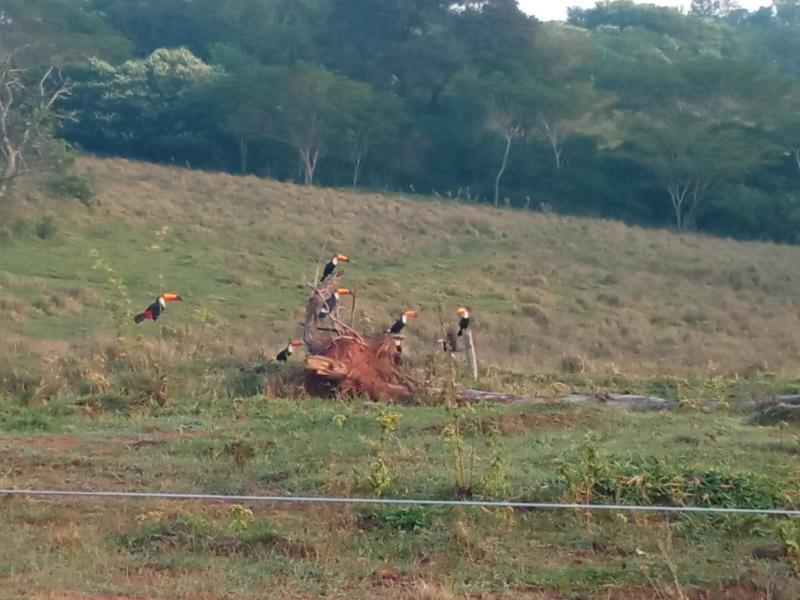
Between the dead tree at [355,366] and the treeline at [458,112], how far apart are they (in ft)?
85.3

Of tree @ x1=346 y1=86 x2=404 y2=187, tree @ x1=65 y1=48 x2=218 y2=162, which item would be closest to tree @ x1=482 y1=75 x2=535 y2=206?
tree @ x1=346 y1=86 x2=404 y2=187

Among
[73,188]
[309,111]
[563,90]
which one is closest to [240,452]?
[73,188]

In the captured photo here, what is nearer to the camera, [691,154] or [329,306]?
[329,306]

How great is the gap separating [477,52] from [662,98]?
7.02 metres

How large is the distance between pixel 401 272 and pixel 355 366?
13040 millimetres

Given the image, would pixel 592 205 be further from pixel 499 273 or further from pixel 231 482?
pixel 231 482

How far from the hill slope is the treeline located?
5.81m

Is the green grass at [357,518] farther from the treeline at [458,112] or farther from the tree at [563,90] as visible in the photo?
the tree at [563,90]

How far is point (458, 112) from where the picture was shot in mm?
42688

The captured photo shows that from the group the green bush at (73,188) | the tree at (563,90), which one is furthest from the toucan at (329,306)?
the tree at (563,90)

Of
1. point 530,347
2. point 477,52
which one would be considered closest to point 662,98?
point 477,52

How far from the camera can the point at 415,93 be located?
4559 cm

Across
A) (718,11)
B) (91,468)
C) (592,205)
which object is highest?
(718,11)

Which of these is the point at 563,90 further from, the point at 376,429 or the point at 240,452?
the point at 240,452
